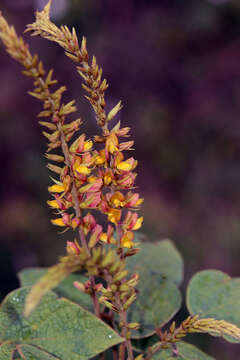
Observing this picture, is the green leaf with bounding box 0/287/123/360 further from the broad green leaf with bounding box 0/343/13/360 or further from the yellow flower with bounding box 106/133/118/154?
the yellow flower with bounding box 106/133/118/154

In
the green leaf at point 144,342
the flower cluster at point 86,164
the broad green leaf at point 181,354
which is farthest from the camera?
the green leaf at point 144,342

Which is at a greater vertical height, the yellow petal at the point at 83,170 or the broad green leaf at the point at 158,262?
the yellow petal at the point at 83,170

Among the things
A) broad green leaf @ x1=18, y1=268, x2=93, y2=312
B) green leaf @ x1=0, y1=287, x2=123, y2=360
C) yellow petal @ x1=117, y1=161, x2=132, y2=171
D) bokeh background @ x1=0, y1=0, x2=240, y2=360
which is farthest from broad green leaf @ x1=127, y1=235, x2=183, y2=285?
bokeh background @ x1=0, y1=0, x2=240, y2=360

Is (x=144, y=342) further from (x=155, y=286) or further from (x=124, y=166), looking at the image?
(x=124, y=166)

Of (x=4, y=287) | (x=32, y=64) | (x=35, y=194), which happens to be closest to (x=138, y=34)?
(x=35, y=194)

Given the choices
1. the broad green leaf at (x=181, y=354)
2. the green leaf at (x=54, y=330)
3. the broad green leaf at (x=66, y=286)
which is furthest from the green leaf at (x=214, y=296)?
the green leaf at (x=54, y=330)

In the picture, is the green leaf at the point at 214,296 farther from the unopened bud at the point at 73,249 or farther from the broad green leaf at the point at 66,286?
the unopened bud at the point at 73,249

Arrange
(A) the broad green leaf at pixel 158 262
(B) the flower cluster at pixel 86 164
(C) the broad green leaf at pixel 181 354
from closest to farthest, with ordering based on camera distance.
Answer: (B) the flower cluster at pixel 86 164 → (C) the broad green leaf at pixel 181 354 → (A) the broad green leaf at pixel 158 262
